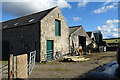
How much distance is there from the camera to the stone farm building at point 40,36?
10.3 metres

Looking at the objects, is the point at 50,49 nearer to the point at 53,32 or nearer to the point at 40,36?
the point at 53,32

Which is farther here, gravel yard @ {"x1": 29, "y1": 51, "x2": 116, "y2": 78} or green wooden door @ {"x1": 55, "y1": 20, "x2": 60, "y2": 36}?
green wooden door @ {"x1": 55, "y1": 20, "x2": 60, "y2": 36}

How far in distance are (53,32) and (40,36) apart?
2.36m

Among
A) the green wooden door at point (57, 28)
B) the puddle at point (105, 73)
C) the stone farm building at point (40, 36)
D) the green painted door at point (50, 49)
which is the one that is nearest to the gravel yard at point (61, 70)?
the puddle at point (105, 73)

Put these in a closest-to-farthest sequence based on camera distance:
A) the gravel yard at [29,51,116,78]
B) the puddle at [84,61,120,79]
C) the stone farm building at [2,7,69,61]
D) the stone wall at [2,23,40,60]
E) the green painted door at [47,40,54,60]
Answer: the puddle at [84,61,120,79] < the gravel yard at [29,51,116,78] < the stone farm building at [2,7,69,61] < the stone wall at [2,23,40,60] < the green painted door at [47,40,54,60]

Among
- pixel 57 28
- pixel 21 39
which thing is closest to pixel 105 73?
pixel 57 28

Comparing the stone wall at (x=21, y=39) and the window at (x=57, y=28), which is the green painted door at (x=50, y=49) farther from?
the window at (x=57, y=28)

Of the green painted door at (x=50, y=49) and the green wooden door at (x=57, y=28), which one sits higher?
the green wooden door at (x=57, y=28)

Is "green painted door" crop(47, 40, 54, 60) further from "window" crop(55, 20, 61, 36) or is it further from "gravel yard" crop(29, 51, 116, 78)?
"gravel yard" crop(29, 51, 116, 78)

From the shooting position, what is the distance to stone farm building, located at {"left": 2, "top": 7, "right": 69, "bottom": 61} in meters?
10.3

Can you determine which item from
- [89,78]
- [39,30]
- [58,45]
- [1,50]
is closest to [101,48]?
[58,45]

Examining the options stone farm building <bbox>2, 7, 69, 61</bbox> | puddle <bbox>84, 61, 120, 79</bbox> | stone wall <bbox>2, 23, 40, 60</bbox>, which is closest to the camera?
puddle <bbox>84, 61, 120, 79</bbox>

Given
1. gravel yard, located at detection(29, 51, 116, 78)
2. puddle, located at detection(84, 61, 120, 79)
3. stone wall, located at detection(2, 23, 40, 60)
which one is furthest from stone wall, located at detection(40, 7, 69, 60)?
puddle, located at detection(84, 61, 120, 79)

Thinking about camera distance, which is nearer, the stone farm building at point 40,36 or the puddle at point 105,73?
the puddle at point 105,73
